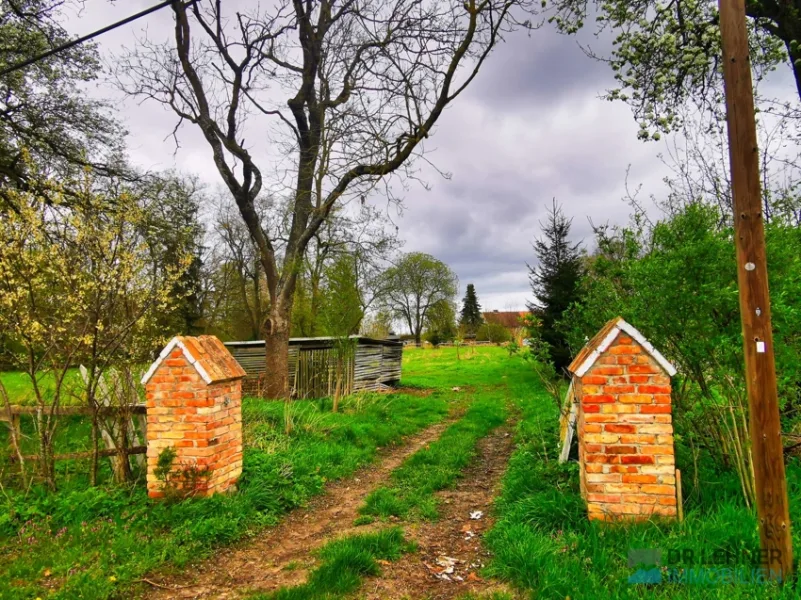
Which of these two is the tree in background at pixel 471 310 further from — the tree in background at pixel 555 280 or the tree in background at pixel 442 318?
the tree in background at pixel 555 280

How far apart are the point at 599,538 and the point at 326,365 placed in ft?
38.4

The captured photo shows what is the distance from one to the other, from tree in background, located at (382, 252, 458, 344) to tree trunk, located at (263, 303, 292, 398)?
32.2 m

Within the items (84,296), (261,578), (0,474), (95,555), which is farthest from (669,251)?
(0,474)

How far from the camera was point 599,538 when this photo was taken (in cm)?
350

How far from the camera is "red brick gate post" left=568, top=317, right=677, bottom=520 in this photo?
→ 3670 mm

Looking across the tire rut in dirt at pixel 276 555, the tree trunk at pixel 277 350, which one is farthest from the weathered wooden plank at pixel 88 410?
the tree trunk at pixel 277 350

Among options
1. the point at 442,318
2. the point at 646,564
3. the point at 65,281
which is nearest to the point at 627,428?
the point at 646,564

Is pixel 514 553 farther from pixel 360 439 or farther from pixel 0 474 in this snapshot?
pixel 0 474

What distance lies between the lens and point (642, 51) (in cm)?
655

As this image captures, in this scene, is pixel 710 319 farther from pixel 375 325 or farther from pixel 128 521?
pixel 375 325

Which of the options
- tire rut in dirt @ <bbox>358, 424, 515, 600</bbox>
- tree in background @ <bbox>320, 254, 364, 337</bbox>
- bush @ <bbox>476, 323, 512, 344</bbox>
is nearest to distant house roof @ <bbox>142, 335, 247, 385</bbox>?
tire rut in dirt @ <bbox>358, 424, 515, 600</bbox>

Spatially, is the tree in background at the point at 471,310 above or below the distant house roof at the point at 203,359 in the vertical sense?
above

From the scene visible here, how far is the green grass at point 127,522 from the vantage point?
11.0ft

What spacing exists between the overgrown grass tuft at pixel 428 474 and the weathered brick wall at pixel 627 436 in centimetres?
182
